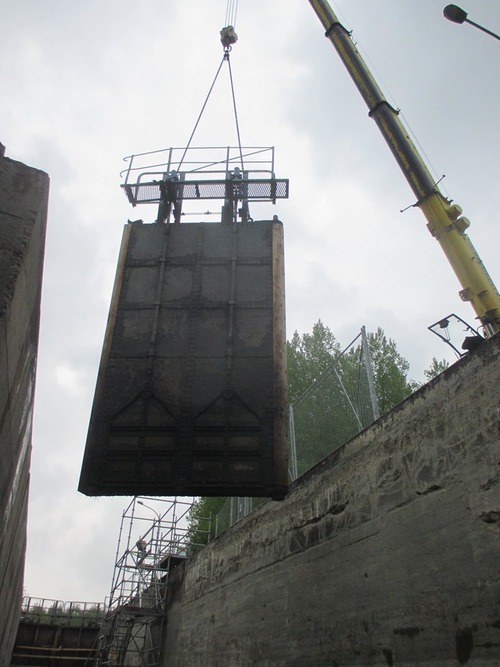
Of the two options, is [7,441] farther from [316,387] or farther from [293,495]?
[316,387]

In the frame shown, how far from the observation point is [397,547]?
5.29 metres

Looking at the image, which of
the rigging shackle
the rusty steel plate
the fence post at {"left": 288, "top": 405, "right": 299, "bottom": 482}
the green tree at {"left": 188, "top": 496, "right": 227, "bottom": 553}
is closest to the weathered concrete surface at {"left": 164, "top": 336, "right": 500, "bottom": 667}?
the fence post at {"left": 288, "top": 405, "right": 299, "bottom": 482}

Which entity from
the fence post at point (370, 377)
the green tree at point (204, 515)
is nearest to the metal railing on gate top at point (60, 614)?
the green tree at point (204, 515)

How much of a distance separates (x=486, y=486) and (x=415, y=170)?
Result: 8.35 meters

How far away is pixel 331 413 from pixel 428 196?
5403mm

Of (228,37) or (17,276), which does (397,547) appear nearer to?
(17,276)

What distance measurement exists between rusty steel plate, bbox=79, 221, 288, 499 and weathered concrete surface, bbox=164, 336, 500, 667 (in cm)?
146

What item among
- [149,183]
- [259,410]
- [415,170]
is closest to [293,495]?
[259,410]

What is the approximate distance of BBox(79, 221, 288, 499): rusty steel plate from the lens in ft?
16.6

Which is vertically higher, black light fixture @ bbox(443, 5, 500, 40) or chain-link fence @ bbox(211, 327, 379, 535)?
black light fixture @ bbox(443, 5, 500, 40)

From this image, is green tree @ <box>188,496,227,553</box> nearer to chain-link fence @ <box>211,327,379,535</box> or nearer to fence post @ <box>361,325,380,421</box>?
chain-link fence @ <box>211,327,379,535</box>

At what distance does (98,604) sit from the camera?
84.7 feet

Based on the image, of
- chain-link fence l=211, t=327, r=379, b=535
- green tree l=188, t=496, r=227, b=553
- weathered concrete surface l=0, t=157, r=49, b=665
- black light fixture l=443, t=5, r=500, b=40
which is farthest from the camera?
green tree l=188, t=496, r=227, b=553

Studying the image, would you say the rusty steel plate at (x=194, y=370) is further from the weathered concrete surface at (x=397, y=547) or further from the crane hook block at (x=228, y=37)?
the crane hook block at (x=228, y=37)
